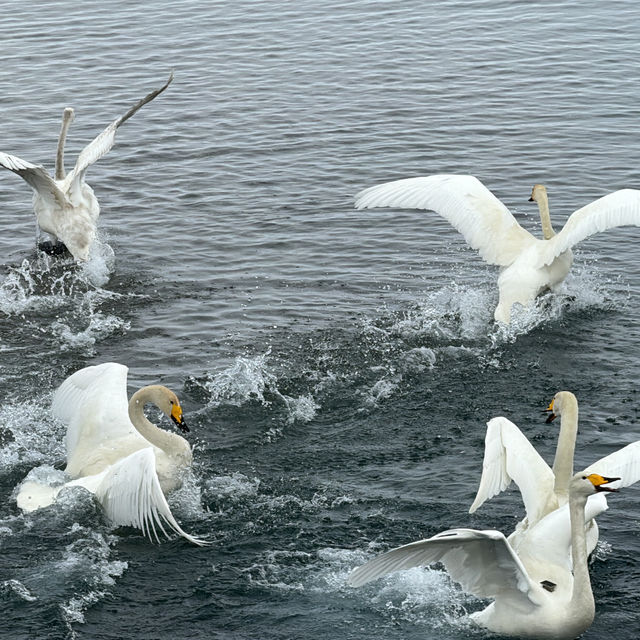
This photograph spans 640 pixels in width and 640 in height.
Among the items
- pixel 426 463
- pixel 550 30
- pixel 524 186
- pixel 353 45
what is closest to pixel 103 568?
pixel 426 463

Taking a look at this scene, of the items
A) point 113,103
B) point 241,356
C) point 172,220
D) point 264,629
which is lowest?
point 264,629

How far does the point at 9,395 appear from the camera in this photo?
10.3 metres

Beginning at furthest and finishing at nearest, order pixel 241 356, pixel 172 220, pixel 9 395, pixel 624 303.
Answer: pixel 172 220 → pixel 624 303 → pixel 241 356 → pixel 9 395

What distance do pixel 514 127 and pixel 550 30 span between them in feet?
18.3

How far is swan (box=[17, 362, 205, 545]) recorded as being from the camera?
7.67 metres

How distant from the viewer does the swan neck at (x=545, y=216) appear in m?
11.8

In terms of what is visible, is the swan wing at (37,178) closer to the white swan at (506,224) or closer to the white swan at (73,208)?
the white swan at (73,208)

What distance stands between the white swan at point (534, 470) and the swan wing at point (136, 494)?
6.35 ft

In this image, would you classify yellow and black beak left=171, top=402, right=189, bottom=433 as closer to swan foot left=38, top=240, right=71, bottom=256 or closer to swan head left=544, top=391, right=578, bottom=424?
swan head left=544, top=391, right=578, bottom=424

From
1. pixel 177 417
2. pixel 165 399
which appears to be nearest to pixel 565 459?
pixel 177 417

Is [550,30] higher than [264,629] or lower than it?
higher

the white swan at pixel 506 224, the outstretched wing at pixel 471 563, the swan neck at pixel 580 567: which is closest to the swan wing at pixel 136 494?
the outstretched wing at pixel 471 563

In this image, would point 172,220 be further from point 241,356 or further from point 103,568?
point 103,568

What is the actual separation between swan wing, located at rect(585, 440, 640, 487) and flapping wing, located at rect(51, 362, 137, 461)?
11.7 ft
